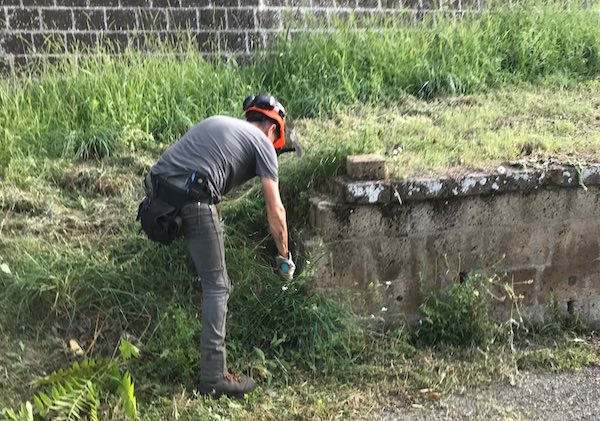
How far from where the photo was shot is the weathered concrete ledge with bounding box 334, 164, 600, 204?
4.05 meters

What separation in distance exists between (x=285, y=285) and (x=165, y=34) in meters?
3.67

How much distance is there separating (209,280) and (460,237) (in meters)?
1.83

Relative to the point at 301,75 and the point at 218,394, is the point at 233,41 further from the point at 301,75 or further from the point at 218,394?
the point at 218,394

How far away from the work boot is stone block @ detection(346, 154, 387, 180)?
1.54 metres

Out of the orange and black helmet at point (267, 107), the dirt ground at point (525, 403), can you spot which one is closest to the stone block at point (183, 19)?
the orange and black helmet at point (267, 107)

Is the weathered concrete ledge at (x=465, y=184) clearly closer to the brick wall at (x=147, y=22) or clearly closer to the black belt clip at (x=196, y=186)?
the black belt clip at (x=196, y=186)

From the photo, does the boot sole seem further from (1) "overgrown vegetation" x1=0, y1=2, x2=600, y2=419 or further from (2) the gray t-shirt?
(2) the gray t-shirt

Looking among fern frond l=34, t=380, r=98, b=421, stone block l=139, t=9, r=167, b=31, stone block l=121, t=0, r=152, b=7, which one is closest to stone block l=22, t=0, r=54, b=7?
stone block l=121, t=0, r=152, b=7

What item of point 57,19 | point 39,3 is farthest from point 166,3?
point 39,3

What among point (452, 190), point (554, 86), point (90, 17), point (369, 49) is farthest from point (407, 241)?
point (90, 17)

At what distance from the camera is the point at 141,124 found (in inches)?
216

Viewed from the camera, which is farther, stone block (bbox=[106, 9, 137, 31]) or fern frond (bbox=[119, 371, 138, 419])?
stone block (bbox=[106, 9, 137, 31])

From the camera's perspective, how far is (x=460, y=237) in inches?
169

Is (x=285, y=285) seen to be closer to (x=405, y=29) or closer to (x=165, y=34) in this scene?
(x=165, y=34)
